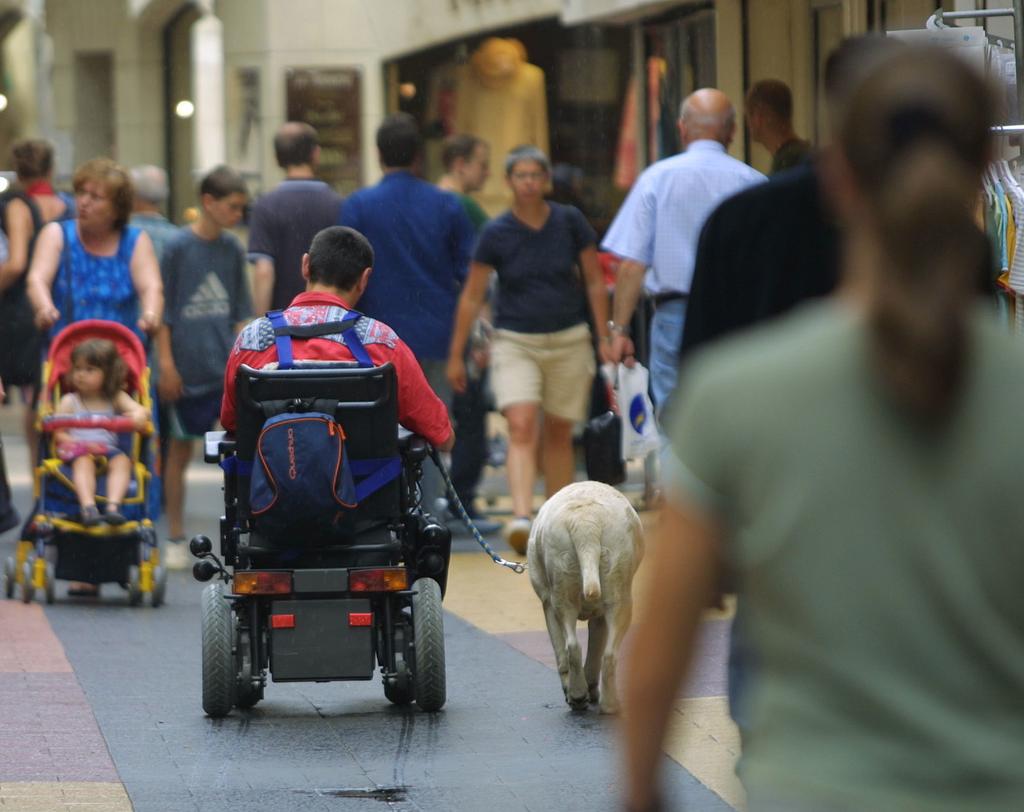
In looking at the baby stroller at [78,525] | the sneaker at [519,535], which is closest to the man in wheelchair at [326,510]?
the baby stroller at [78,525]

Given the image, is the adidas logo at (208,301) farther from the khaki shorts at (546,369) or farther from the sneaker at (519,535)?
the sneaker at (519,535)

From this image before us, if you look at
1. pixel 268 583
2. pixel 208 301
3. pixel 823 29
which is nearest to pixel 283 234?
pixel 208 301

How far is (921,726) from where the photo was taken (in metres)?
2.06

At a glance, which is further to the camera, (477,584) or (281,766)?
(477,584)

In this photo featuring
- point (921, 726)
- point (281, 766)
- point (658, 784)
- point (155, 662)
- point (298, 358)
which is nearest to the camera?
point (921, 726)

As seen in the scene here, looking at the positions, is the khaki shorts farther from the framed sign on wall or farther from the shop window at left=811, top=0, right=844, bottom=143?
the framed sign on wall

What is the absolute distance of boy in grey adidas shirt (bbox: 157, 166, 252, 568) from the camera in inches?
423

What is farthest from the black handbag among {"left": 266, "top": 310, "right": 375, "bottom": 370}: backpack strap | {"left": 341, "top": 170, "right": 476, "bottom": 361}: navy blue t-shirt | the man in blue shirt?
{"left": 266, "top": 310, "right": 375, "bottom": 370}: backpack strap

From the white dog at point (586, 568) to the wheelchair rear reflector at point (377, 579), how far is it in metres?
0.40

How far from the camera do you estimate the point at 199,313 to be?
10781 millimetres

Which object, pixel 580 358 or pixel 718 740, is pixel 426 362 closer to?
pixel 580 358

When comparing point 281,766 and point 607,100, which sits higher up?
point 607,100

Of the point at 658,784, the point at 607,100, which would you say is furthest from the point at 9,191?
the point at 658,784

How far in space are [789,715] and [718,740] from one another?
4.42m
